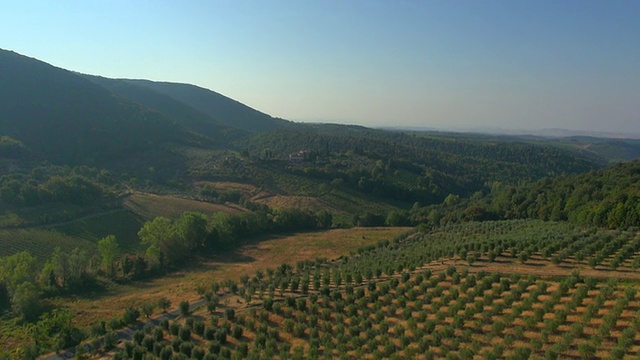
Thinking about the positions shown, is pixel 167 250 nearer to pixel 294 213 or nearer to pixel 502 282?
pixel 294 213

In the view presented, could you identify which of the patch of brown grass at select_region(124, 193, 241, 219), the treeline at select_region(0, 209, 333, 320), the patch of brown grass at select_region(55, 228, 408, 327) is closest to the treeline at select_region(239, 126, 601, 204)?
the patch of brown grass at select_region(124, 193, 241, 219)

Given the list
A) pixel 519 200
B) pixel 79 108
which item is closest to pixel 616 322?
pixel 519 200

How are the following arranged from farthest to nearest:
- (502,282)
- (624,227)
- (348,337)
Result: 1. (624,227)
2. (502,282)
3. (348,337)

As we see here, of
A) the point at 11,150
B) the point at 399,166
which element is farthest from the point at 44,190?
the point at 399,166

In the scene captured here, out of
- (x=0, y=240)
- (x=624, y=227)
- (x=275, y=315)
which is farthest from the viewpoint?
(x=0, y=240)

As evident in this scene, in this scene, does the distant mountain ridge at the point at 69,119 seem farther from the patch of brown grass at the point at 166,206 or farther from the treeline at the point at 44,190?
the patch of brown grass at the point at 166,206

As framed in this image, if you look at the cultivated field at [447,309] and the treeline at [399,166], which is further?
the treeline at [399,166]

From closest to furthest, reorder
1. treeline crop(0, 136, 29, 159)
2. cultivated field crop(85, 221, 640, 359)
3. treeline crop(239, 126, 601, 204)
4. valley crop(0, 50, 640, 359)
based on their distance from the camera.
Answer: cultivated field crop(85, 221, 640, 359) → valley crop(0, 50, 640, 359) → treeline crop(0, 136, 29, 159) → treeline crop(239, 126, 601, 204)

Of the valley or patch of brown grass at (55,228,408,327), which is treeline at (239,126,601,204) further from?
patch of brown grass at (55,228,408,327)

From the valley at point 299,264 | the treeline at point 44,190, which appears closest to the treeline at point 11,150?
the valley at point 299,264
